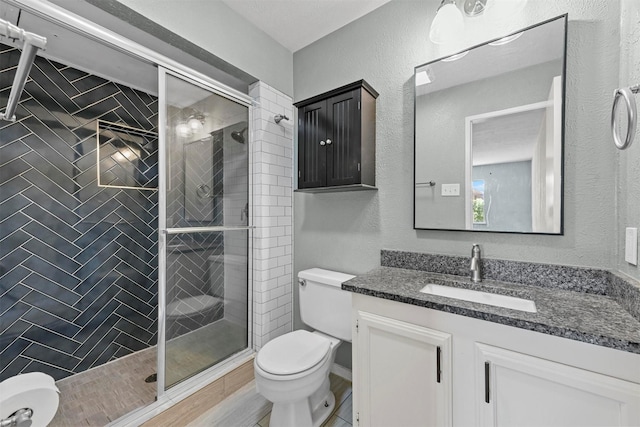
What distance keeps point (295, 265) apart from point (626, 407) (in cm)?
187

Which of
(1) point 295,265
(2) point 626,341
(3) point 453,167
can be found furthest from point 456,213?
(1) point 295,265

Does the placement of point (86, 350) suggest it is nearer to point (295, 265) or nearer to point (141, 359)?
point (141, 359)

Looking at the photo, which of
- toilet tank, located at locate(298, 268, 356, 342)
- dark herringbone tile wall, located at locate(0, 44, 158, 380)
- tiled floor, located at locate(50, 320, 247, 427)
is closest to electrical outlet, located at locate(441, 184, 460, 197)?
toilet tank, located at locate(298, 268, 356, 342)

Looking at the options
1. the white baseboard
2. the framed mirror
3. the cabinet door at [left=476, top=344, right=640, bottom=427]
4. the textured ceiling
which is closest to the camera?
the cabinet door at [left=476, top=344, right=640, bottom=427]

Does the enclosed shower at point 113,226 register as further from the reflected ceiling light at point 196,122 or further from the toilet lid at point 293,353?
the toilet lid at point 293,353

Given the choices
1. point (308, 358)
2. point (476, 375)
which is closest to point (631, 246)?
point (476, 375)

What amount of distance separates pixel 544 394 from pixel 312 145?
65.6 inches

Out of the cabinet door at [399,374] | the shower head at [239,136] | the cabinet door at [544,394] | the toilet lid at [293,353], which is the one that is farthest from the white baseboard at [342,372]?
the shower head at [239,136]

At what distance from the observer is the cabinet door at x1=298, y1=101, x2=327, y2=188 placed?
1.79m

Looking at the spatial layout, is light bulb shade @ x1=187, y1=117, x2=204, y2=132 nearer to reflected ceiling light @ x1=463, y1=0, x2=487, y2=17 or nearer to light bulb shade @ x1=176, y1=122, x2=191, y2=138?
light bulb shade @ x1=176, y1=122, x2=191, y2=138

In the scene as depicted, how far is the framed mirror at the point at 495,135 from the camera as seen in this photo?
1233 mm

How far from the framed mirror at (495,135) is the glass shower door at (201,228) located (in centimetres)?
131

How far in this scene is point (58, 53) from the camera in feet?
6.05

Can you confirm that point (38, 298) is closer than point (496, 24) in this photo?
No
